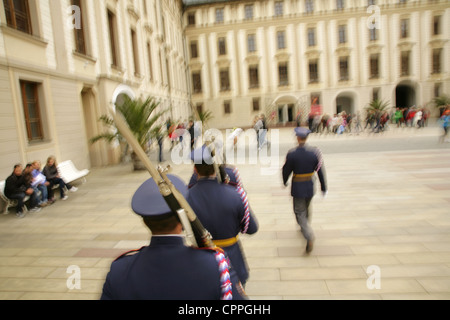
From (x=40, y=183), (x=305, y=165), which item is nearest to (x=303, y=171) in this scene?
(x=305, y=165)

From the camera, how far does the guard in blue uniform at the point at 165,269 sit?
155cm

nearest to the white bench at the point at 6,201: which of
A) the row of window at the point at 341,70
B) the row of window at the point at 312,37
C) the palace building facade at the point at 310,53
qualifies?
the palace building facade at the point at 310,53

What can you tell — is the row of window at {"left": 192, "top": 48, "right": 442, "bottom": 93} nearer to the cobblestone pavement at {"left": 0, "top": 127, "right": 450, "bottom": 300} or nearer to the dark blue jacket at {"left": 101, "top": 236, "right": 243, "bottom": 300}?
the cobblestone pavement at {"left": 0, "top": 127, "right": 450, "bottom": 300}

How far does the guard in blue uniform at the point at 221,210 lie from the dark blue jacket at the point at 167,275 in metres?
1.10

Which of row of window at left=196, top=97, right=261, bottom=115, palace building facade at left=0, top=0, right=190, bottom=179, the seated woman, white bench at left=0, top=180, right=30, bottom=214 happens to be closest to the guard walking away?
white bench at left=0, top=180, right=30, bottom=214

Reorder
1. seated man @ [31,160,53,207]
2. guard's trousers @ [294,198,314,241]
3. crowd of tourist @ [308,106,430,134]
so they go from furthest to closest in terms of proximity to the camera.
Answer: crowd of tourist @ [308,106,430,134] → seated man @ [31,160,53,207] → guard's trousers @ [294,198,314,241]

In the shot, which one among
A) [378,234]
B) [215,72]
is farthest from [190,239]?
[215,72]

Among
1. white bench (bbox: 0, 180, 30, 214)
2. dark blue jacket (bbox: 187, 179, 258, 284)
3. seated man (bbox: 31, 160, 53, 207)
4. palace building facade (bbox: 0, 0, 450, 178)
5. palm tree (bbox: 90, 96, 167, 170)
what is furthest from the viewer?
palace building facade (bbox: 0, 0, 450, 178)

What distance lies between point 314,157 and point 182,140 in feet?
46.8

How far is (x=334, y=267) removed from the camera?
175 inches

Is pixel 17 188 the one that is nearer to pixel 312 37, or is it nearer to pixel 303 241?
pixel 303 241

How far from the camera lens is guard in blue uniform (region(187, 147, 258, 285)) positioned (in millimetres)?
2754

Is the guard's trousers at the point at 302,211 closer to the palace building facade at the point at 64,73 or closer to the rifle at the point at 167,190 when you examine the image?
the rifle at the point at 167,190

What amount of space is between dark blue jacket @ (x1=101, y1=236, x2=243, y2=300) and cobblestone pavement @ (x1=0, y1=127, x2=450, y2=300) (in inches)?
98.7
